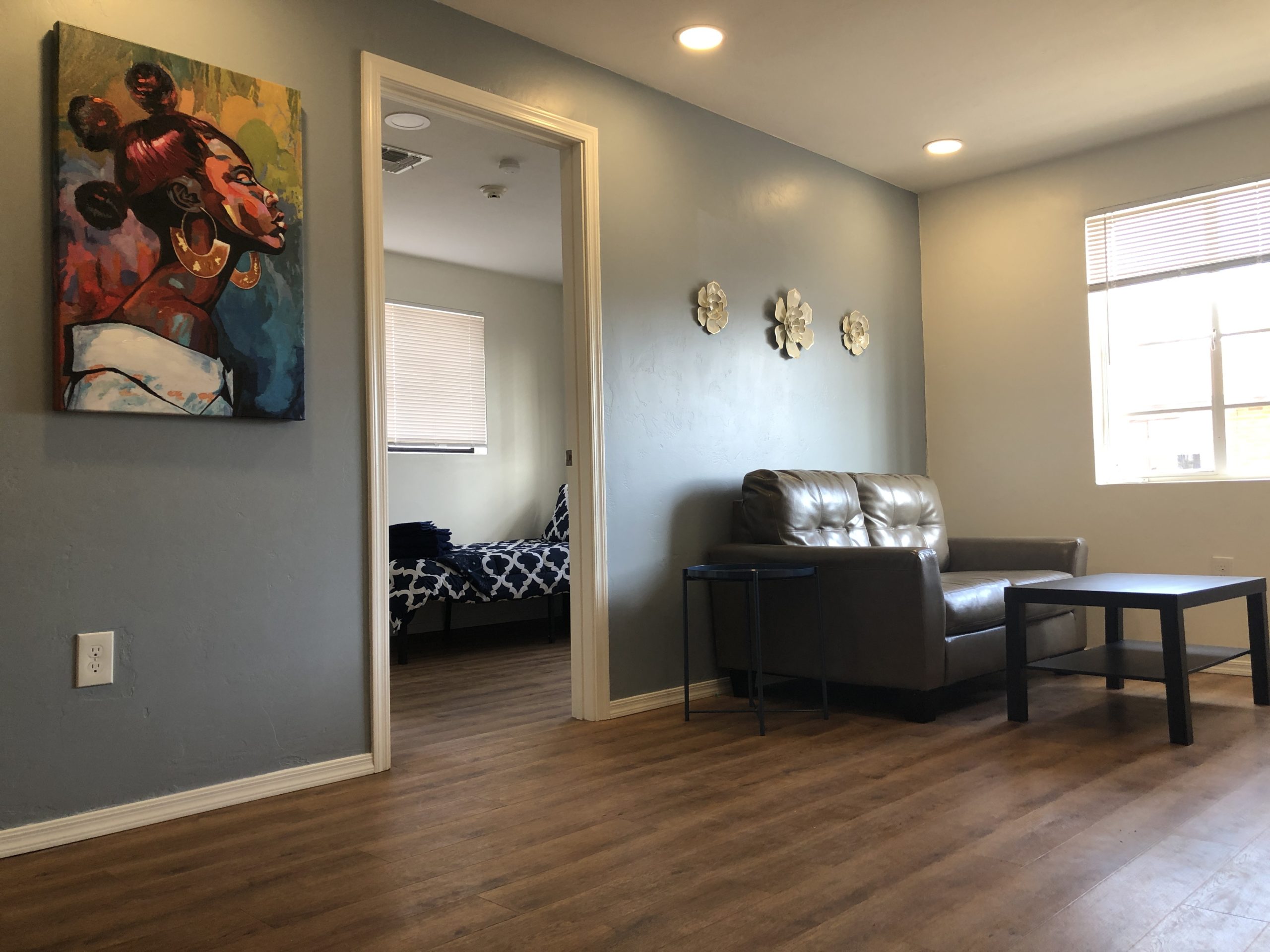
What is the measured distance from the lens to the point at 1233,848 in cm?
208

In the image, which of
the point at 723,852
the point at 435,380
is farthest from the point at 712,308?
the point at 435,380

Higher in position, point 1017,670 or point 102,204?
point 102,204

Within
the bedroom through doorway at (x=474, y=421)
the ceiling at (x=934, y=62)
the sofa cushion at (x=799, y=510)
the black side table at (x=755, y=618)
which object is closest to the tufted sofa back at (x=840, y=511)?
the sofa cushion at (x=799, y=510)

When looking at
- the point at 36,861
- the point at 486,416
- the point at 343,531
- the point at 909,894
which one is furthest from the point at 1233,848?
the point at 486,416

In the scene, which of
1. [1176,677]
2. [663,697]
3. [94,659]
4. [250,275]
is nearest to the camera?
[94,659]

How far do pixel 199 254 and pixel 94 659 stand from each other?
3.42 ft

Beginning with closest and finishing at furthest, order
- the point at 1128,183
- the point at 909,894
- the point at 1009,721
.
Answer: the point at 909,894 < the point at 1009,721 < the point at 1128,183

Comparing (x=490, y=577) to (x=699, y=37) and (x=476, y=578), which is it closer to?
(x=476, y=578)

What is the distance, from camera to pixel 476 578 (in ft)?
17.7

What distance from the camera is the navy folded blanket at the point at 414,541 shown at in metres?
5.47

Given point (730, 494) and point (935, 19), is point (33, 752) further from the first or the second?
point (935, 19)

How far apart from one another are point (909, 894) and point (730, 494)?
2.37m

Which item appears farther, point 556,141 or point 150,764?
point 556,141

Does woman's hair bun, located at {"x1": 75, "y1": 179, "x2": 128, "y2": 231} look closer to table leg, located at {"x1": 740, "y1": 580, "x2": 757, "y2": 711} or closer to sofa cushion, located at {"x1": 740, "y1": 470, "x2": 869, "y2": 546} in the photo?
table leg, located at {"x1": 740, "y1": 580, "x2": 757, "y2": 711}
